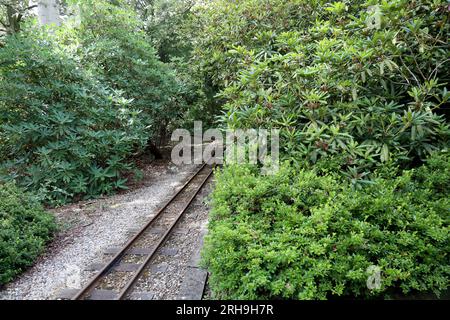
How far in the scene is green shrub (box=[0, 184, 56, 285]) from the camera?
11.8 feet

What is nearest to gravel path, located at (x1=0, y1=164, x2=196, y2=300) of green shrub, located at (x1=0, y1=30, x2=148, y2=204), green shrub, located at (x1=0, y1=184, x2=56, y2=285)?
green shrub, located at (x1=0, y1=184, x2=56, y2=285)

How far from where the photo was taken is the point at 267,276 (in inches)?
90.0

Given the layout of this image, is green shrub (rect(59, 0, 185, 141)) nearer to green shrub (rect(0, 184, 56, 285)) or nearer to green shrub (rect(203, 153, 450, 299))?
green shrub (rect(0, 184, 56, 285))

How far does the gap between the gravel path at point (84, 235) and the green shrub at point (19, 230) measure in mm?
163

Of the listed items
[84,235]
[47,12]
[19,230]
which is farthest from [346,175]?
[47,12]

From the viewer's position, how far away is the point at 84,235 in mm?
4746

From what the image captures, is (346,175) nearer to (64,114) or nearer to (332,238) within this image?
(332,238)

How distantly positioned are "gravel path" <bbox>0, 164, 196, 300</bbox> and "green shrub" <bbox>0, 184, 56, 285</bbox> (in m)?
0.16

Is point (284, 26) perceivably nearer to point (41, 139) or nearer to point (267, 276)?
point (267, 276)

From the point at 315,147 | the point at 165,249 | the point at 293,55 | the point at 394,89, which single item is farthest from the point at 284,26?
the point at 165,249

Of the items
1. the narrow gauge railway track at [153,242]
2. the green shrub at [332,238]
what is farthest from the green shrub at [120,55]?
the green shrub at [332,238]

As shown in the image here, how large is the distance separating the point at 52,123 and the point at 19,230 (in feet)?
10.3

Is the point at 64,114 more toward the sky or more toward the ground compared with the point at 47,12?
more toward the ground

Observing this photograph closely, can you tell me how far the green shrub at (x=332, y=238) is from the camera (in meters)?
2.31
